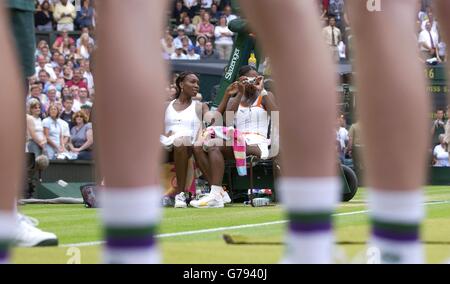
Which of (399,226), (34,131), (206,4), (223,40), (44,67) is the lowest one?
(399,226)

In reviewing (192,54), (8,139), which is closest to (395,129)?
(8,139)

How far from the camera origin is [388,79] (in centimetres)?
247

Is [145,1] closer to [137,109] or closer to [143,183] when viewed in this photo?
[137,109]

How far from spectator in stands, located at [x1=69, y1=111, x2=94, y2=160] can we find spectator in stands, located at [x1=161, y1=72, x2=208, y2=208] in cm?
465

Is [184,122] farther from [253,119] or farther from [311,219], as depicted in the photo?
[311,219]

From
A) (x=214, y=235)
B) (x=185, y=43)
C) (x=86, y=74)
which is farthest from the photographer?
(x=185, y=43)

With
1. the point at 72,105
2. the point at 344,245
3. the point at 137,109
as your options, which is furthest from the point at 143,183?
the point at 72,105

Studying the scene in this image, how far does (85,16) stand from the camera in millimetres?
22062

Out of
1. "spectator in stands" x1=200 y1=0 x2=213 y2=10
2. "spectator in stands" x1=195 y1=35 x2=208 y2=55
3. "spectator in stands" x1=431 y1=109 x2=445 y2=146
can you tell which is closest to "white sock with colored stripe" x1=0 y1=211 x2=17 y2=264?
"spectator in stands" x1=431 y1=109 x2=445 y2=146

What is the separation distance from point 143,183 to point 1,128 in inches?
11.9

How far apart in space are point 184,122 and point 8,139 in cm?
815

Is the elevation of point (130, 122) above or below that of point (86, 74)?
below

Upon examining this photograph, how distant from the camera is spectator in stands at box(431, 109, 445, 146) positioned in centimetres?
1780

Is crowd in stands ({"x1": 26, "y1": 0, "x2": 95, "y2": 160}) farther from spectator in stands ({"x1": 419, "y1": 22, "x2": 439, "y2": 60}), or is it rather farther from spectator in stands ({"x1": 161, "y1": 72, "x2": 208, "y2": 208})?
spectator in stands ({"x1": 419, "y1": 22, "x2": 439, "y2": 60})
